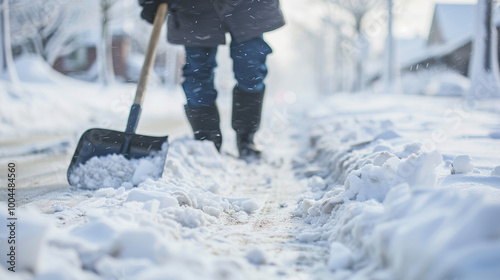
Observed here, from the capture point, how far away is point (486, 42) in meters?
11.9

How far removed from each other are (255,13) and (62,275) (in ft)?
8.85

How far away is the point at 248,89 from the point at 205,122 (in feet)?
1.51

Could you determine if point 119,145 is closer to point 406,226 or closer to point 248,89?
point 248,89

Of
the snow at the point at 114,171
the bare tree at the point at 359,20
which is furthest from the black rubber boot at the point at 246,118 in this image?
the bare tree at the point at 359,20

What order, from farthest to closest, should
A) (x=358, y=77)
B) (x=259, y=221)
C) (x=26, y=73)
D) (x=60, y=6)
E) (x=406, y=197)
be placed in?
(x=358, y=77) < (x=60, y=6) < (x=26, y=73) < (x=259, y=221) < (x=406, y=197)

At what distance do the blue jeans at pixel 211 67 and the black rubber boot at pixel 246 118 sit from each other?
15 centimetres

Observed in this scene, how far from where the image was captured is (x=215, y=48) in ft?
11.6

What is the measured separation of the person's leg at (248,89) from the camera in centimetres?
355

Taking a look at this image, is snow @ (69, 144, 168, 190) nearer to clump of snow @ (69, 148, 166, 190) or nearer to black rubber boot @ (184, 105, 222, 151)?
clump of snow @ (69, 148, 166, 190)

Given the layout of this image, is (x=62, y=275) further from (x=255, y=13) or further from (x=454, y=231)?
(x=255, y=13)

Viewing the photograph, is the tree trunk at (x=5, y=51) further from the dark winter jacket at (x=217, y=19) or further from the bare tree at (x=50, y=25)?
the bare tree at (x=50, y=25)

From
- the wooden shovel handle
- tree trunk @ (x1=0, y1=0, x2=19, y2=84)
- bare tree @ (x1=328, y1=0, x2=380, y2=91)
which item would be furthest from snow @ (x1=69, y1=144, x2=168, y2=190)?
bare tree @ (x1=328, y1=0, x2=380, y2=91)

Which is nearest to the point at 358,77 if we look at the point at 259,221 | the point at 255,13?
the point at 255,13

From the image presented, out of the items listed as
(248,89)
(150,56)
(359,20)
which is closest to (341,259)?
(150,56)
